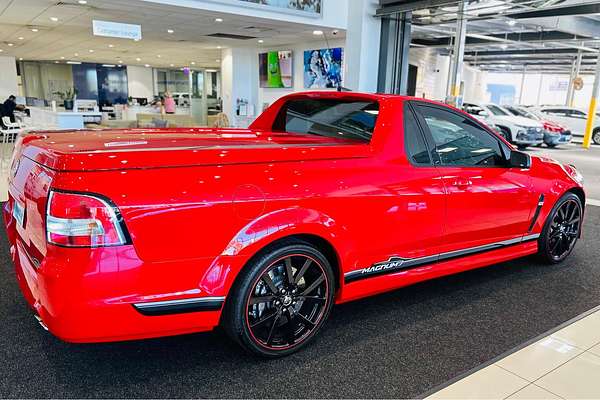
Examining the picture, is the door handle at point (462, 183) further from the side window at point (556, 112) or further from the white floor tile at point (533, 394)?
the side window at point (556, 112)

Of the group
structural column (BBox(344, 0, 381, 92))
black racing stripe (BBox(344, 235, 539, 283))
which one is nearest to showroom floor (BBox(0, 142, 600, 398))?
black racing stripe (BBox(344, 235, 539, 283))

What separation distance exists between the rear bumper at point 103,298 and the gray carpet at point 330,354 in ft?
1.14

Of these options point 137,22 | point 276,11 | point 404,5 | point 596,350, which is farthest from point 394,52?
point 596,350

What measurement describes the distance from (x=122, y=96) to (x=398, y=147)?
1138 inches

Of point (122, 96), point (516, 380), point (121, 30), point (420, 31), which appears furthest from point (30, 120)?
point (122, 96)

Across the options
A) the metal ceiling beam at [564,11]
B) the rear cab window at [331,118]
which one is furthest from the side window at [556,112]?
the rear cab window at [331,118]

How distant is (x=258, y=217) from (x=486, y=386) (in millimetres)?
1340

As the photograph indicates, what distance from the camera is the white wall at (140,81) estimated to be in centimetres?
2769

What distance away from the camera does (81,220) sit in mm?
1738

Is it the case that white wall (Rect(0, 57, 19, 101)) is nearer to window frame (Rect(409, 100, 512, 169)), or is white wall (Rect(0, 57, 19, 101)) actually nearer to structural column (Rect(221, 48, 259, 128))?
structural column (Rect(221, 48, 259, 128))

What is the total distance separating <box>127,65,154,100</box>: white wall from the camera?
2769 centimetres

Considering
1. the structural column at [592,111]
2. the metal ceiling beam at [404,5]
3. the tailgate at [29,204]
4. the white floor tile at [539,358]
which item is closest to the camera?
the tailgate at [29,204]

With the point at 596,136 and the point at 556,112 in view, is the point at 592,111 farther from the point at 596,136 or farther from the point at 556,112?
the point at 556,112

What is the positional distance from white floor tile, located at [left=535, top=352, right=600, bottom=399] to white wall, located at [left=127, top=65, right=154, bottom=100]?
29007 millimetres
